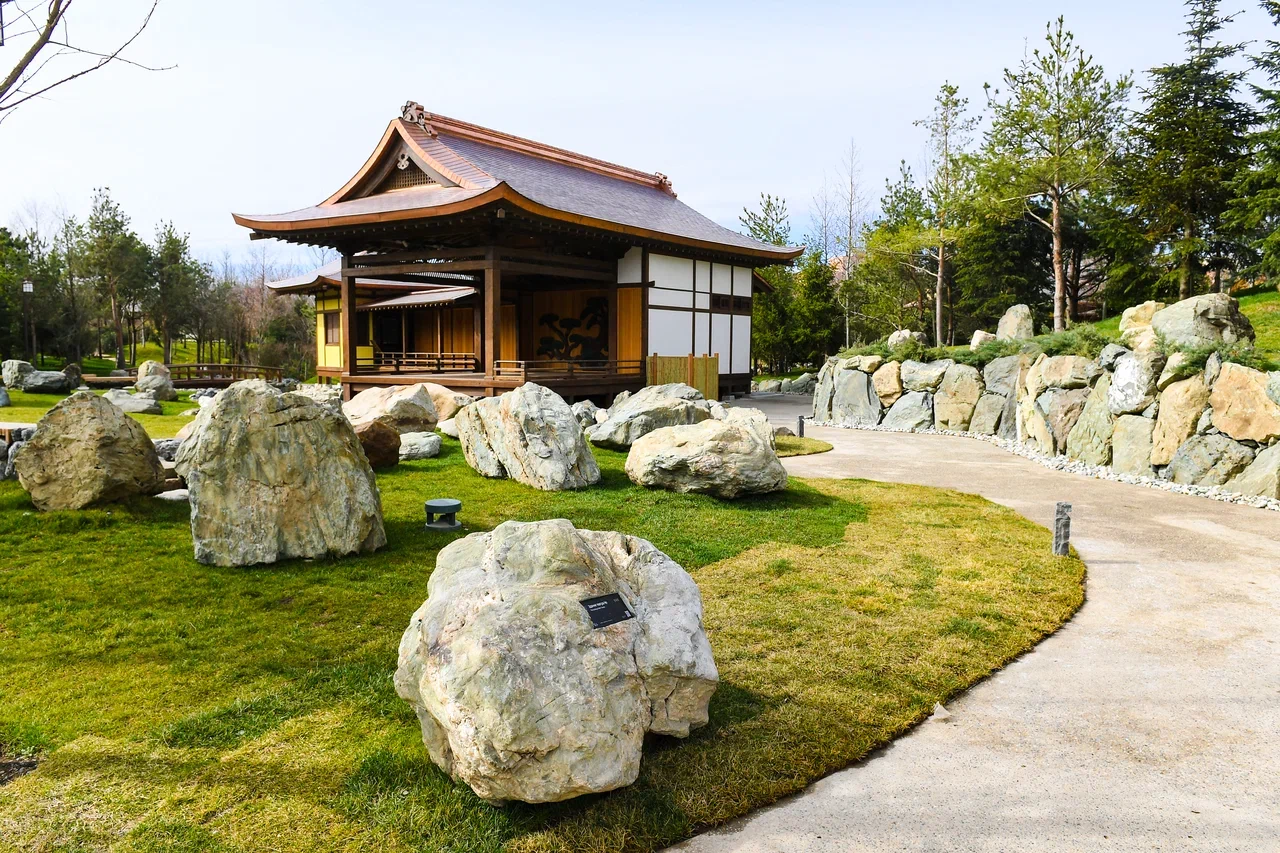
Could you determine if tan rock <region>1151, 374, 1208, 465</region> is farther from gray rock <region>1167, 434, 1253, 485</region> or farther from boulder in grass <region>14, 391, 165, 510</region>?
boulder in grass <region>14, 391, 165, 510</region>

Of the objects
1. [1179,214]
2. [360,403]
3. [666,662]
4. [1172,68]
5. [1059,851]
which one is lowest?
[1059,851]

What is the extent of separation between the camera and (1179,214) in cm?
2222

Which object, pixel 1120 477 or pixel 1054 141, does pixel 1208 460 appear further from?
pixel 1054 141

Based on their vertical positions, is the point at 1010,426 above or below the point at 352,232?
below

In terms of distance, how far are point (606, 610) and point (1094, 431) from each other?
10522 mm

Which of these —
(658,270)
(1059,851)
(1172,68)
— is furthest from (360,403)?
(1172,68)

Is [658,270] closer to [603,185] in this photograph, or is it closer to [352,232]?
[603,185]

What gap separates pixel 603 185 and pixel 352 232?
8131mm

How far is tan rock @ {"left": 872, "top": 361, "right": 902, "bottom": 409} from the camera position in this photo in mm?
17234

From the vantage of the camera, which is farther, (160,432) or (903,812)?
(160,432)

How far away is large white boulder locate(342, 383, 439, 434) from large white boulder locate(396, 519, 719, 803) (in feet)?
32.0

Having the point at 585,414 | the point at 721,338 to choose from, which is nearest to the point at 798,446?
the point at 585,414

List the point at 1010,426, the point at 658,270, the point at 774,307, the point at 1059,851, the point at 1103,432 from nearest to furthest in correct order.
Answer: the point at 1059,851 < the point at 1103,432 < the point at 1010,426 < the point at 658,270 < the point at 774,307

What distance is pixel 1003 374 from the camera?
15477 mm
